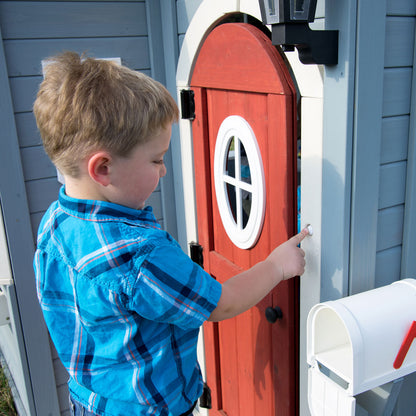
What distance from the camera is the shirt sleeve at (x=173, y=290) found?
112 centimetres

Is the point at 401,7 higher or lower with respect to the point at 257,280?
higher

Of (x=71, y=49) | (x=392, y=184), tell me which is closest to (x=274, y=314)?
(x=392, y=184)

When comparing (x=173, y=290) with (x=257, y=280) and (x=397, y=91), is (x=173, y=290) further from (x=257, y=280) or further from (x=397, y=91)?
(x=397, y=91)

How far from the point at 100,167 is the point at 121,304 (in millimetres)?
346

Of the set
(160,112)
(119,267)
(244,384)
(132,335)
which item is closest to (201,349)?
(244,384)

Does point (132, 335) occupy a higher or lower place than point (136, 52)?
lower

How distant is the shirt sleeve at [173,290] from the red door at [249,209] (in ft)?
1.71

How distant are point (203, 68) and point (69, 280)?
1.13 m

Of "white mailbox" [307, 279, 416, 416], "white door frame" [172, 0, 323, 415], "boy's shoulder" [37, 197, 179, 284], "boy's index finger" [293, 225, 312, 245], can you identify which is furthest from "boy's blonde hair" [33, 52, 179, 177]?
"white mailbox" [307, 279, 416, 416]

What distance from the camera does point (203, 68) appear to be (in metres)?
1.97

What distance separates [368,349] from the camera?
47.3 inches

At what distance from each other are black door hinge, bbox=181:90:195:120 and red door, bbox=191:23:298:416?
4 centimetres

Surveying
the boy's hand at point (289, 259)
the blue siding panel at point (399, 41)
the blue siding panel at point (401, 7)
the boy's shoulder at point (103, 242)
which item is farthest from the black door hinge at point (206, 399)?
the blue siding panel at point (401, 7)

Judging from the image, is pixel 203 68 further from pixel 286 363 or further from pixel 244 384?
pixel 244 384
